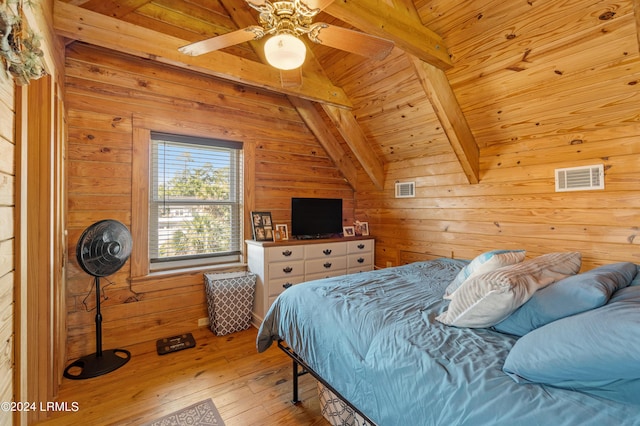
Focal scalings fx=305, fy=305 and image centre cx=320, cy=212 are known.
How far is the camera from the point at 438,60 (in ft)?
8.05

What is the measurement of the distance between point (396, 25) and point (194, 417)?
2.89 meters

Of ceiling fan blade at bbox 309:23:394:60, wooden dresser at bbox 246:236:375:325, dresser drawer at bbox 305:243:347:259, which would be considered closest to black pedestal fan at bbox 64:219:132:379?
wooden dresser at bbox 246:236:375:325

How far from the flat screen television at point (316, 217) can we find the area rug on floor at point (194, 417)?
2049mm

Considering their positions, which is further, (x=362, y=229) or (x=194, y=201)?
(x=362, y=229)

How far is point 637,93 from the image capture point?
2080 millimetres

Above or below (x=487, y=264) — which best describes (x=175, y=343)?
below

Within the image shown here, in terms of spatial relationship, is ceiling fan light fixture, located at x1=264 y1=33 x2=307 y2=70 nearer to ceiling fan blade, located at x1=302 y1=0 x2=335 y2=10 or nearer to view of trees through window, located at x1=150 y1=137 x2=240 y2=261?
ceiling fan blade, located at x1=302 y1=0 x2=335 y2=10

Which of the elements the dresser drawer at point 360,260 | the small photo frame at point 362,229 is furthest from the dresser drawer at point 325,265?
the small photo frame at point 362,229

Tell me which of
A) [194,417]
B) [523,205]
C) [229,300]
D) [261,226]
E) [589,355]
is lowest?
[194,417]

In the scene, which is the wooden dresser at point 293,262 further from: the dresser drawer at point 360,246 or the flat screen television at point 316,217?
the flat screen television at point 316,217

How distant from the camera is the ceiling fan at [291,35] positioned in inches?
60.2

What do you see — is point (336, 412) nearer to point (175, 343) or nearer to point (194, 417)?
point (194, 417)

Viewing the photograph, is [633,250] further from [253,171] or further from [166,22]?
[166,22]

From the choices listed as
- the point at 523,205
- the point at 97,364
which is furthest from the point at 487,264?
the point at 97,364
